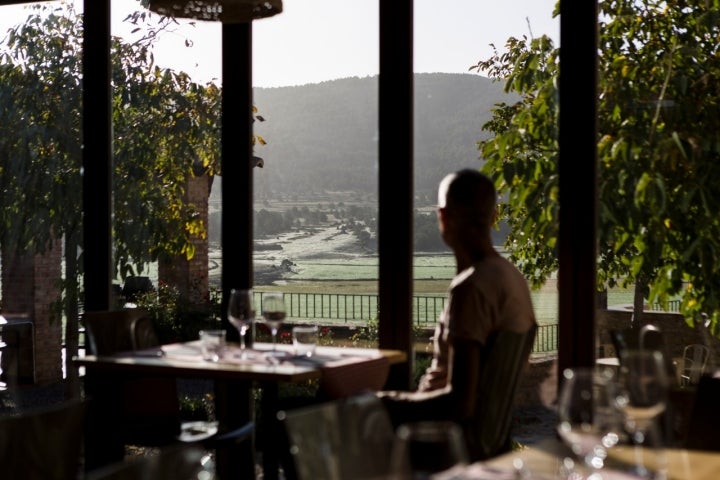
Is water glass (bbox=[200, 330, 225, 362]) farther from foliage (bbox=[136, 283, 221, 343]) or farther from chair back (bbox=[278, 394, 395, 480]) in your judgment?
chair back (bbox=[278, 394, 395, 480])

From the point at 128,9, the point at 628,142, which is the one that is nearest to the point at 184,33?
the point at 128,9

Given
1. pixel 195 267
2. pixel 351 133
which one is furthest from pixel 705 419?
pixel 195 267

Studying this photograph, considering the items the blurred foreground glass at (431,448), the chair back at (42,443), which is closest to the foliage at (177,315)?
the chair back at (42,443)

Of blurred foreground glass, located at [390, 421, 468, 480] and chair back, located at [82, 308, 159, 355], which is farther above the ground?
blurred foreground glass, located at [390, 421, 468, 480]

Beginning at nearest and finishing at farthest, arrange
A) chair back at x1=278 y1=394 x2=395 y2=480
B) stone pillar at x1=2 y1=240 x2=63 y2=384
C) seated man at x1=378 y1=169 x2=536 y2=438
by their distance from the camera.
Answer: chair back at x1=278 y1=394 x2=395 y2=480, seated man at x1=378 y1=169 x2=536 y2=438, stone pillar at x1=2 y1=240 x2=63 y2=384

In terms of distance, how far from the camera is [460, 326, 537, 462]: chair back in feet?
10.3

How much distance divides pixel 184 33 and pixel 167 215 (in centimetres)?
96

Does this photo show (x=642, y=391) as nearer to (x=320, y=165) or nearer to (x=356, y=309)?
(x=356, y=309)

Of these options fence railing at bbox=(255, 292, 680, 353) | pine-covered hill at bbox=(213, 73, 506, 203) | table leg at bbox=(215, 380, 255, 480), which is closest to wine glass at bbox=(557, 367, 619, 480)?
fence railing at bbox=(255, 292, 680, 353)

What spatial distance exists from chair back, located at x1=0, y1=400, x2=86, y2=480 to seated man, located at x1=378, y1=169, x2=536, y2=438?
1186mm

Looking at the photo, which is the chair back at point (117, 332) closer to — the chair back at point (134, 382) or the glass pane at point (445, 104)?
the chair back at point (134, 382)

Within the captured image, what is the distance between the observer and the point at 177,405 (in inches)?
187

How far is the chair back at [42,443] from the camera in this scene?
83.6 inches

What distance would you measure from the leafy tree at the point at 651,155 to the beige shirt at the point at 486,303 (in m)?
1.20
